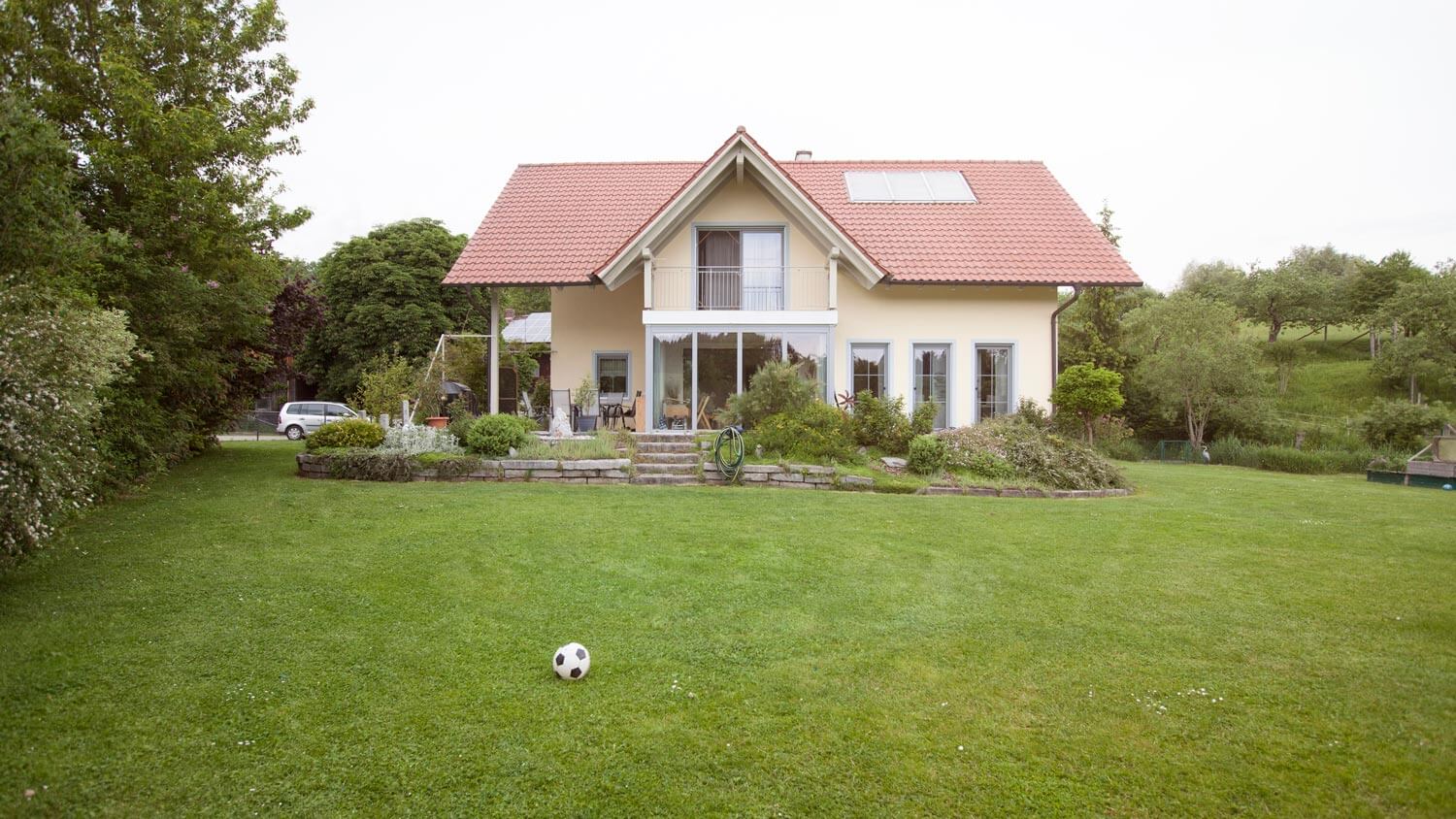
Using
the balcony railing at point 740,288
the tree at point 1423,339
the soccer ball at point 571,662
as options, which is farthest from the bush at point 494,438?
the tree at point 1423,339

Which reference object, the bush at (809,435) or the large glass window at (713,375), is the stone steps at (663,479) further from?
the large glass window at (713,375)

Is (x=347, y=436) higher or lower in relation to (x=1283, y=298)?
lower

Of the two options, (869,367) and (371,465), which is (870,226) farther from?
(371,465)

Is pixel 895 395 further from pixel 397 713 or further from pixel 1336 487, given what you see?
pixel 397 713

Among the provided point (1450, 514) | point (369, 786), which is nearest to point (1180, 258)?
point (1450, 514)

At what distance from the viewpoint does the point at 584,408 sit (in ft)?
50.0

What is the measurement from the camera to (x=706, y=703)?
3938mm

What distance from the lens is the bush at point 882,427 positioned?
503 inches

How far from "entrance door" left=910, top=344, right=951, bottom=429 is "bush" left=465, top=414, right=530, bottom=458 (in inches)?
347

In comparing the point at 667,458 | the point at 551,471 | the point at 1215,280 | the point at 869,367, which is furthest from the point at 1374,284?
the point at 551,471

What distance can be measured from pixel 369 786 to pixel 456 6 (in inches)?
657

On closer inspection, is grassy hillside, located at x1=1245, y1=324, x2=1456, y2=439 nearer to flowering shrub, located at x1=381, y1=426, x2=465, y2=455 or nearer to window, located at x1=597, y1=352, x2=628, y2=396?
window, located at x1=597, y1=352, x2=628, y2=396

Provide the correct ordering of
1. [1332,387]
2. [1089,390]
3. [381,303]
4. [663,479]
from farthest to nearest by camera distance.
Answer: [1332,387] → [381,303] → [1089,390] → [663,479]

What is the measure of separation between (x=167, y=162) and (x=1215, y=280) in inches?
1900
